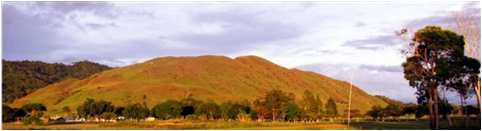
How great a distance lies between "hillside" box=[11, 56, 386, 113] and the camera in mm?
93438

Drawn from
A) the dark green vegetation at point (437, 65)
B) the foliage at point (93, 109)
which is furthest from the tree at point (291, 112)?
the dark green vegetation at point (437, 65)

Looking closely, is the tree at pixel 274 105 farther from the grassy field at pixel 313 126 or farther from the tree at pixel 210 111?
the grassy field at pixel 313 126

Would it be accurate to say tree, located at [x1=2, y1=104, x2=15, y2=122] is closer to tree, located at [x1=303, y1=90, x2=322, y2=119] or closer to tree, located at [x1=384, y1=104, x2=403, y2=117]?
tree, located at [x1=303, y1=90, x2=322, y2=119]

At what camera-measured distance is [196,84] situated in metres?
102

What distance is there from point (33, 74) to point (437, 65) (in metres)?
93.7

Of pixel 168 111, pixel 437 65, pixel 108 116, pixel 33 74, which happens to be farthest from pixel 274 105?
pixel 33 74

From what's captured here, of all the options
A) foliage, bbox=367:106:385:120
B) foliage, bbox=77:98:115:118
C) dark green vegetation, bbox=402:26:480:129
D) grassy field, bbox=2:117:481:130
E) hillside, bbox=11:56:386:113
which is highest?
hillside, bbox=11:56:386:113

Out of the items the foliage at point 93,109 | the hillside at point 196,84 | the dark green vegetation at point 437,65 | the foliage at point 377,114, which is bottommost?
the foliage at point 377,114

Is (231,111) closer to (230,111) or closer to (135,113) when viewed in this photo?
(230,111)

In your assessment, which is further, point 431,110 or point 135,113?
point 135,113

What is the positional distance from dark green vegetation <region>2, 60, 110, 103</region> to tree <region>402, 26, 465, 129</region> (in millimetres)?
57806

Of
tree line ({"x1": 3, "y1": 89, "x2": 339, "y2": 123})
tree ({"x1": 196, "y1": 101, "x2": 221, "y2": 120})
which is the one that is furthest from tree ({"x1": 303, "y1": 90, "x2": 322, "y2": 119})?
tree ({"x1": 196, "y1": 101, "x2": 221, "y2": 120})

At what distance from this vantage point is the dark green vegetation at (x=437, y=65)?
97.5ft

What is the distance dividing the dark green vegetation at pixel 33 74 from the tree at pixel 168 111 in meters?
21.3
